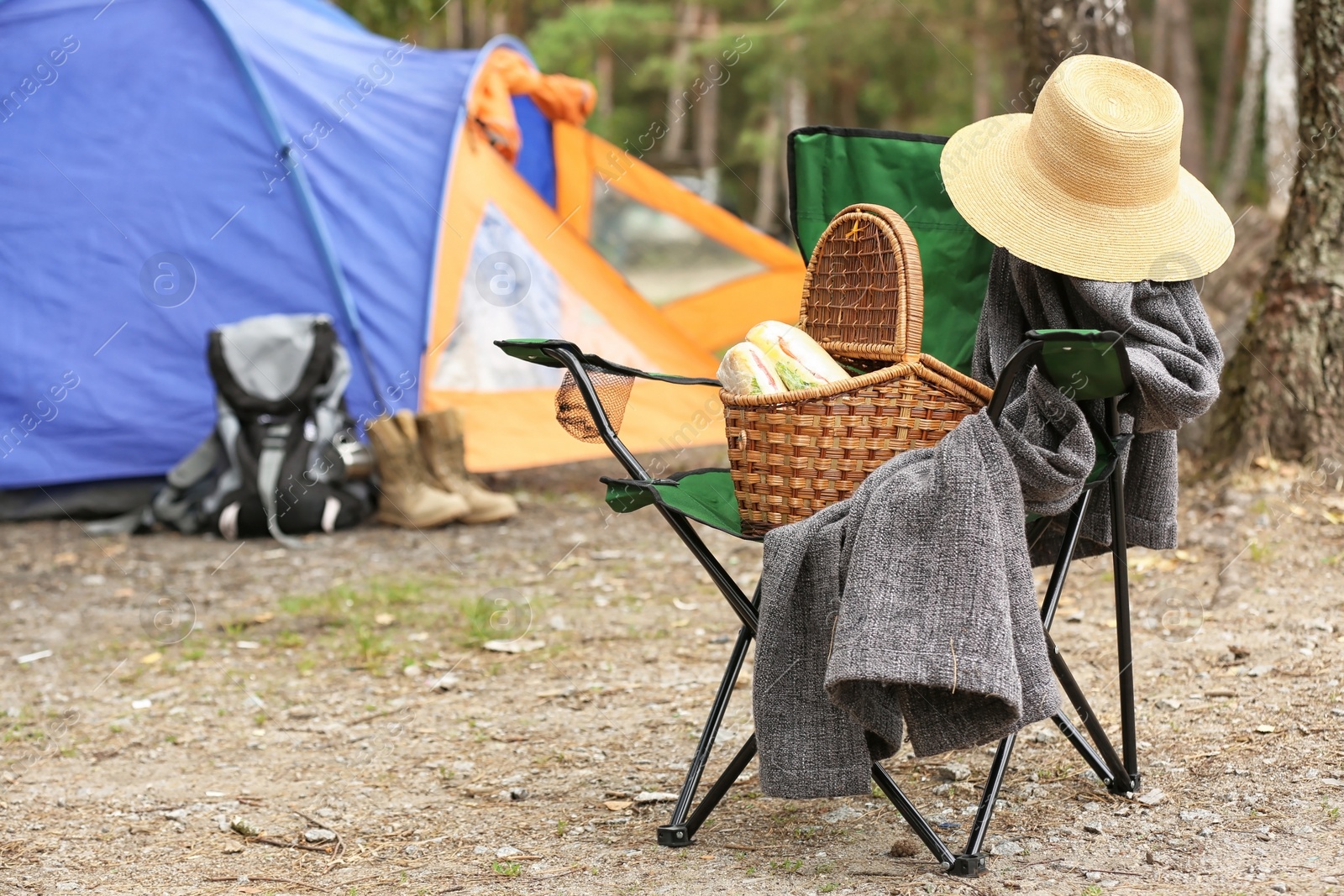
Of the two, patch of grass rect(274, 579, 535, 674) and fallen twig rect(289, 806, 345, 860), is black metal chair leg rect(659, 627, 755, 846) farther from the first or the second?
patch of grass rect(274, 579, 535, 674)

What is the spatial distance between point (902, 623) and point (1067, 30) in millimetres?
3378

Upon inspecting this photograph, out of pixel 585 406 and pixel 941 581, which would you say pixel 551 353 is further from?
pixel 941 581

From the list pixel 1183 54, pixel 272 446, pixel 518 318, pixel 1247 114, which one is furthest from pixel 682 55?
pixel 272 446

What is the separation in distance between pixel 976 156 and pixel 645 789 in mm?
1351

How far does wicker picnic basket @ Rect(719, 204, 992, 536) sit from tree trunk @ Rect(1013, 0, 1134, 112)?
2598 mm

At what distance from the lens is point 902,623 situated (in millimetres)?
1812

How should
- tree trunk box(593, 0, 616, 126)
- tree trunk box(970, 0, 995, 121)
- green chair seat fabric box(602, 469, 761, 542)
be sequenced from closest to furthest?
green chair seat fabric box(602, 469, 761, 542)
tree trunk box(970, 0, 995, 121)
tree trunk box(593, 0, 616, 126)

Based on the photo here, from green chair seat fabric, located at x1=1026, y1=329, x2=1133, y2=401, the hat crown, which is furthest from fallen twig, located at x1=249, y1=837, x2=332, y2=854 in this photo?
the hat crown

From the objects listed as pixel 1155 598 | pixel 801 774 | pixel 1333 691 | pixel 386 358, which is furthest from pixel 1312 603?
pixel 386 358

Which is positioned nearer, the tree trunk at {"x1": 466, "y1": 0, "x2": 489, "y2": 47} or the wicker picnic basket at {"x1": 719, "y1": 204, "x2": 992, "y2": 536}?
the wicker picnic basket at {"x1": 719, "y1": 204, "x2": 992, "y2": 536}

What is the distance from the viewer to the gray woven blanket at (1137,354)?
205 cm

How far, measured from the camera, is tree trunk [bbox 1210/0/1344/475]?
387cm

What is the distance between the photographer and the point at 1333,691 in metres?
2.73

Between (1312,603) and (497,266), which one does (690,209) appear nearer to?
(497,266)
